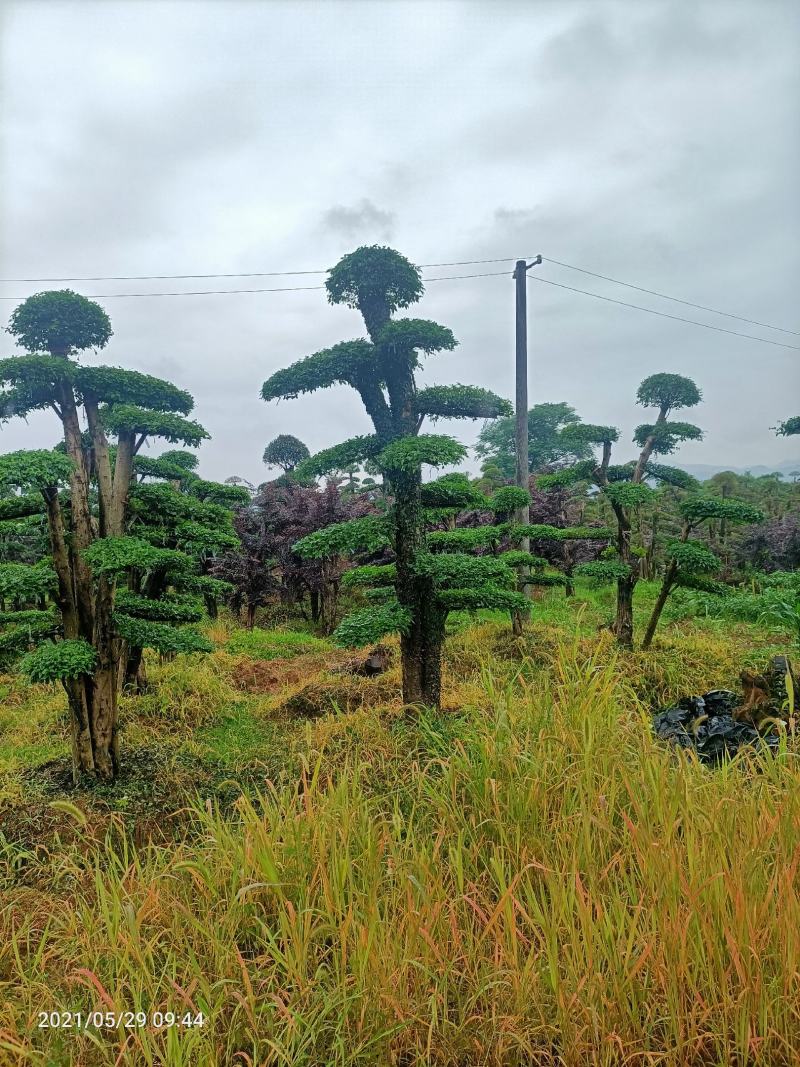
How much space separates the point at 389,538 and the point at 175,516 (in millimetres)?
2321

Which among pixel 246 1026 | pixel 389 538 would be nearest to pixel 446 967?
pixel 246 1026

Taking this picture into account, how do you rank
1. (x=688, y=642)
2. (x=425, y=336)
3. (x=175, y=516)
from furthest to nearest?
(x=688, y=642)
(x=175, y=516)
(x=425, y=336)

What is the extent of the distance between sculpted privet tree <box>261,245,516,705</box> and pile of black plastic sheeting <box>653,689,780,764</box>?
5.58 feet

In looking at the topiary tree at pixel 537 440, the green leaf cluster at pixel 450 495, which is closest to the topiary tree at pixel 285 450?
the topiary tree at pixel 537 440

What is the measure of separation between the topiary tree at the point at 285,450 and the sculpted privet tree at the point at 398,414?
19292mm

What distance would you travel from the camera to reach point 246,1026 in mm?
1524

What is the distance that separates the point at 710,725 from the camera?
470cm

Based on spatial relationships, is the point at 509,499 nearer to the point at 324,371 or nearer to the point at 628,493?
the point at 628,493

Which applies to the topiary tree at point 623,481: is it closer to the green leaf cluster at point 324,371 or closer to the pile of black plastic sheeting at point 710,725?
the pile of black plastic sheeting at point 710,725

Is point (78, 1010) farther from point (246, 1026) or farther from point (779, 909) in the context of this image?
point (779, 909)

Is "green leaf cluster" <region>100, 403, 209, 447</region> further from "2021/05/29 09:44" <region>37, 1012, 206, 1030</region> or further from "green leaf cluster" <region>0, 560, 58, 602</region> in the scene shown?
"2021/05/29 09:44" <region>37, 1012, 206, 1030</region>

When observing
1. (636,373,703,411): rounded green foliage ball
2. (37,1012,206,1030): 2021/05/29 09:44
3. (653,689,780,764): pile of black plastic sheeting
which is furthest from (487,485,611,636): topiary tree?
(636,373,703,411): rounded green foliage ball

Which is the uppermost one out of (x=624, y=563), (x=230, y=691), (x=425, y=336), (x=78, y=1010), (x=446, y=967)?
(x=425, y=336)

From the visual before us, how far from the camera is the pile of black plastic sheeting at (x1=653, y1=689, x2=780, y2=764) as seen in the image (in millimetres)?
4188
